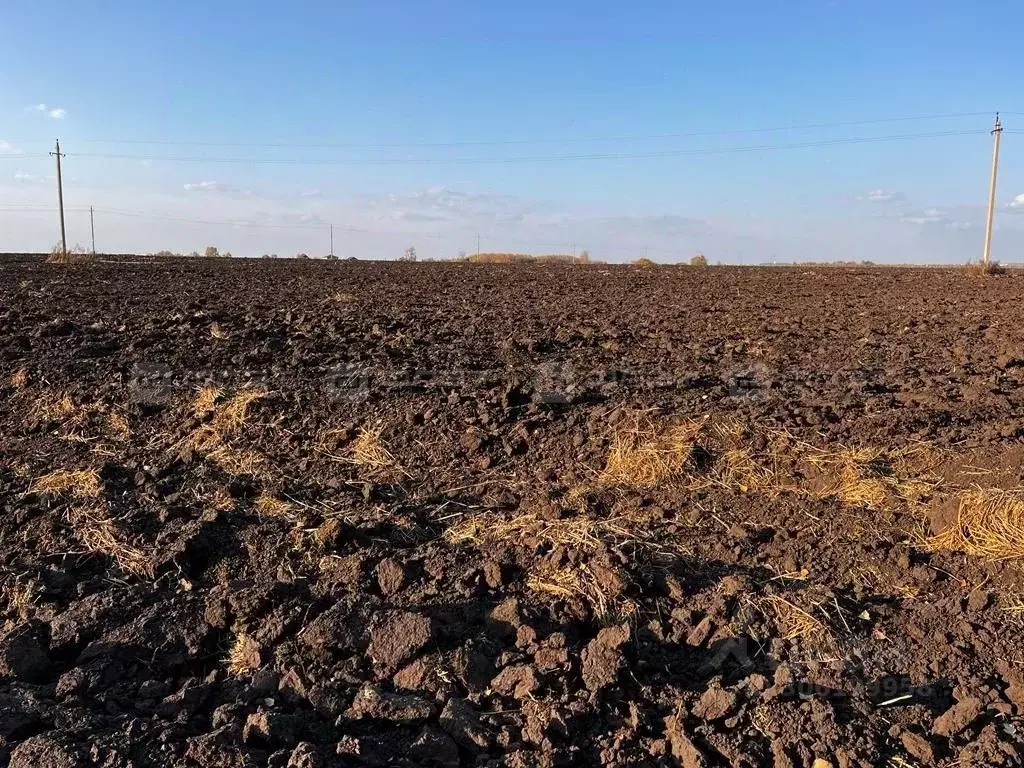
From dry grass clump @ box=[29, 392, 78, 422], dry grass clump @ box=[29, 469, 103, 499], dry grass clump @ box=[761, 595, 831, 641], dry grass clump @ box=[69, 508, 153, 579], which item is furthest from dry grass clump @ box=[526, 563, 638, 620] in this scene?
dry grass clump @ box=[29, 392, 78, 422]

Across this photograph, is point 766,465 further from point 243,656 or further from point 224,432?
point 224,432

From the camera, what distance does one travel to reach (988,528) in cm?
379

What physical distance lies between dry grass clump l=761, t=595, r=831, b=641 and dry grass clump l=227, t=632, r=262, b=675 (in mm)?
2218

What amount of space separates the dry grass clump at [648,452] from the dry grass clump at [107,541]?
272 centimetres

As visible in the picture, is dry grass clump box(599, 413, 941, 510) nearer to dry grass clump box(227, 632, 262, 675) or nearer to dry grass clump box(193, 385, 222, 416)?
dry grass clump box(227, 632, 262, 675)

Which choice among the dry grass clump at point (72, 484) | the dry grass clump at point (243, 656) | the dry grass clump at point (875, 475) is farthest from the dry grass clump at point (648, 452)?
the dry grass clump at point (72, 484)

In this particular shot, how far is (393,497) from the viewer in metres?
4.66

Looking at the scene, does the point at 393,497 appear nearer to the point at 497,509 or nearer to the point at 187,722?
the point at 497,509

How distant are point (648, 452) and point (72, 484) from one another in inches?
153

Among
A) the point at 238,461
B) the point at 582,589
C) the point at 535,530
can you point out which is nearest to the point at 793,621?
the point at 582,589

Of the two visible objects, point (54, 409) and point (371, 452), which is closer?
point (371, 452)

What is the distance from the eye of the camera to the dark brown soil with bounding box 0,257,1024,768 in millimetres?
2570

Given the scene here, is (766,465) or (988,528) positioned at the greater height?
(766,465)

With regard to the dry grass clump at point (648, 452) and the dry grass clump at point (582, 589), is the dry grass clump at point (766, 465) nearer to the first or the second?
the dry grass clump at point (648, 452)
